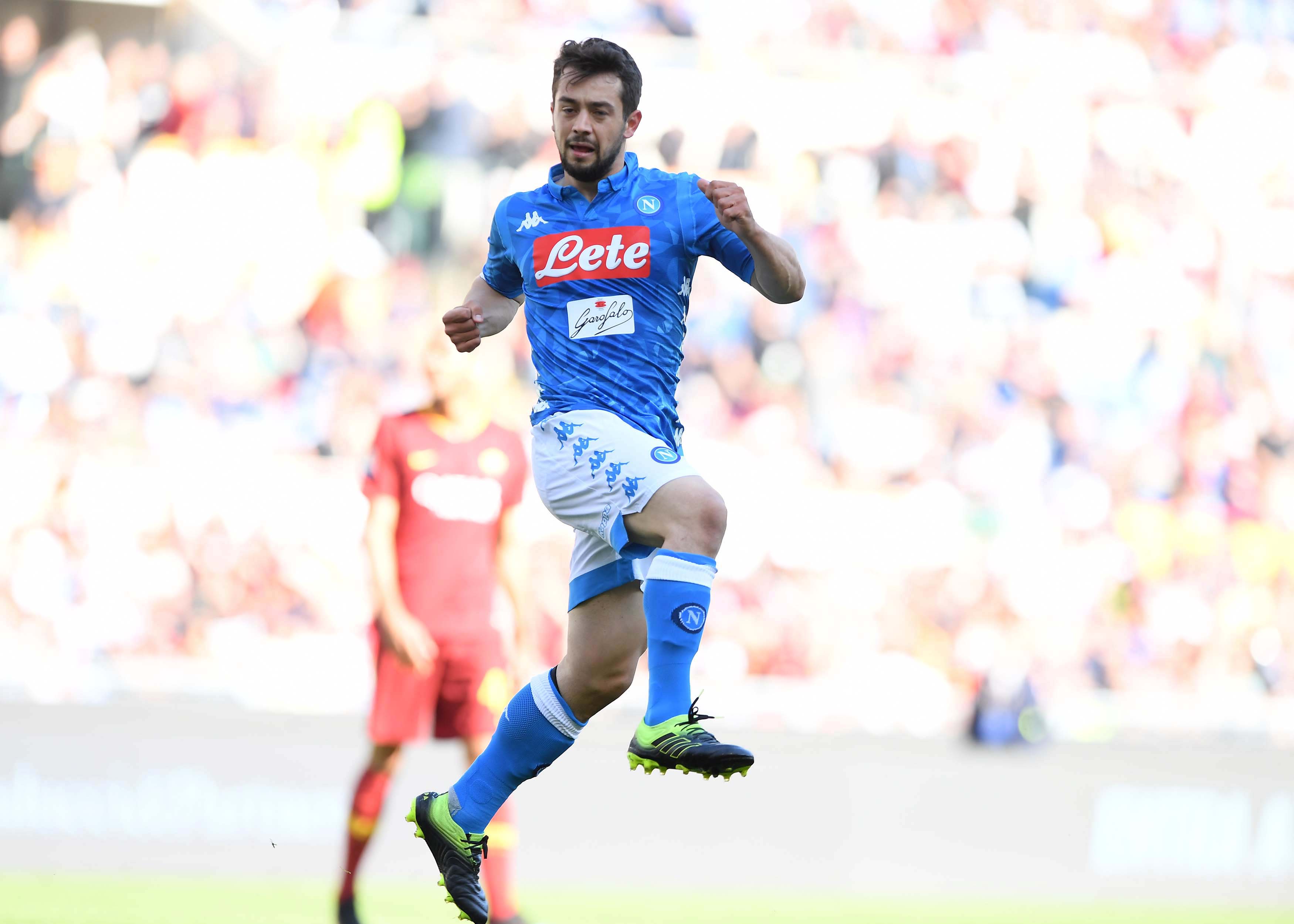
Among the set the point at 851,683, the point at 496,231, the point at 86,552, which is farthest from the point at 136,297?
the point at 496,231

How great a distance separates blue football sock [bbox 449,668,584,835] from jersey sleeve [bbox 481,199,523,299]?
3.57 ft

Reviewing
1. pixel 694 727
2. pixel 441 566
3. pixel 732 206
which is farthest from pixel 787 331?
pixel 694 727

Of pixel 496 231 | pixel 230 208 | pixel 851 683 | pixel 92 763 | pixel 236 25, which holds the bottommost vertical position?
pixel 92 763

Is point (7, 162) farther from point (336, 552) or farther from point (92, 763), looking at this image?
point (92, 763)

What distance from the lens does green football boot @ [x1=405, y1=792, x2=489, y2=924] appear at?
4.13 m

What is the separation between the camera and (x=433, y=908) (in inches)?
294

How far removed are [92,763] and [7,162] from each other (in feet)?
16.0

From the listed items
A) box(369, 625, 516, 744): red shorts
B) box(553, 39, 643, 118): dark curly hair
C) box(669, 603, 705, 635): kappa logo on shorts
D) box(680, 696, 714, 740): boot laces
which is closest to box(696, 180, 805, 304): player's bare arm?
box(553, 39, 643, 118): dark curly hair

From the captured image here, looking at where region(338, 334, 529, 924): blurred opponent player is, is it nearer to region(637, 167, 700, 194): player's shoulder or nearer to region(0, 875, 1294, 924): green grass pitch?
region(0, 875, 1294, 924): green grass pitch

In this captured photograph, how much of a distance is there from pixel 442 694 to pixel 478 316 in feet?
9.54

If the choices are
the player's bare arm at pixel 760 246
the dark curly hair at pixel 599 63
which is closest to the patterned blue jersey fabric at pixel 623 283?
the player's bare arm at pixel 760 246

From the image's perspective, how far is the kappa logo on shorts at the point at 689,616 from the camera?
3689 mm

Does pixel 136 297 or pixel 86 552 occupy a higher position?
pixel 136 297

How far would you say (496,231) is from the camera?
4234mm
